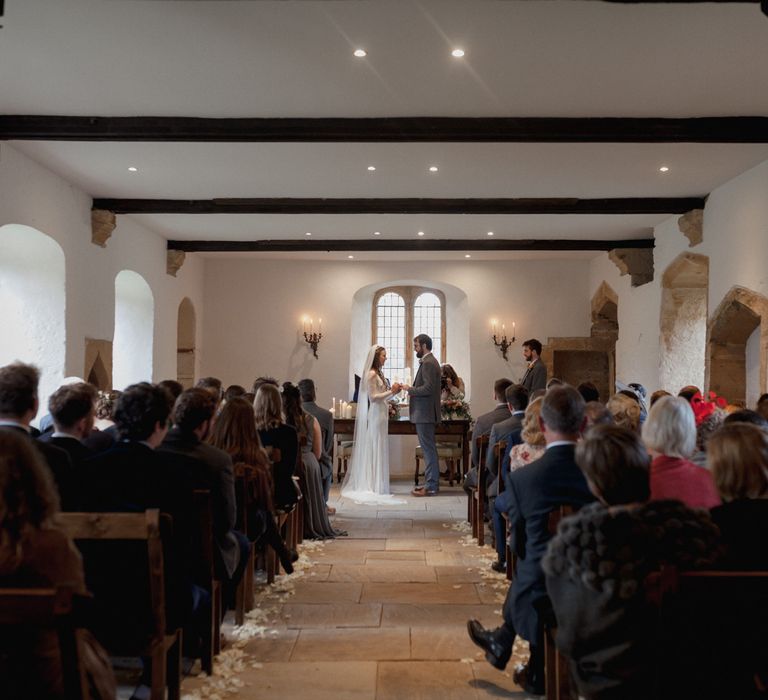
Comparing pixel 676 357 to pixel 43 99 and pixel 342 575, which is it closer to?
pixel 342 575

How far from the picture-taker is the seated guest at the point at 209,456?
12.5 feet

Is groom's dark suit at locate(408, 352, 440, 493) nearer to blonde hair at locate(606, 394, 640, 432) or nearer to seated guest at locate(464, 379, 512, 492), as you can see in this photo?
seated guest at locate(464, 379, 512, 492)

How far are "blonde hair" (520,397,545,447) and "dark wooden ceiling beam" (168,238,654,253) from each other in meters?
7.61

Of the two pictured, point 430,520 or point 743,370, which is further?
point 743,370

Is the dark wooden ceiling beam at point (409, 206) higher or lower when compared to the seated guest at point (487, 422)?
higher

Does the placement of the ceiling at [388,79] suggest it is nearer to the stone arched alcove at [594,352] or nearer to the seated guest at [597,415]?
the seated guest at [597,415]

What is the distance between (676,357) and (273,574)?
22.1ft

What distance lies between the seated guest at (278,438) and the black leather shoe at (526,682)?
237 cm

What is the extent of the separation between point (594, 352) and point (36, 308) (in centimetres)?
887

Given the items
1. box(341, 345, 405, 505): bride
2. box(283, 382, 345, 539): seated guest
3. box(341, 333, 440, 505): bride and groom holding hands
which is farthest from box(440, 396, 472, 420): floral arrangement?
box(283, 382, 345, 539): seated guest

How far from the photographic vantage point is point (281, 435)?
5.61m

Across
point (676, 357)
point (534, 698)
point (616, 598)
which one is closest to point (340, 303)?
point (676, 357)

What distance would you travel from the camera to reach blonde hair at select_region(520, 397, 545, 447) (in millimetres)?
4605

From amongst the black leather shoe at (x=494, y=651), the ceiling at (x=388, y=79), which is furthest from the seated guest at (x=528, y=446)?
the ceiling at (x=388, y=79)
